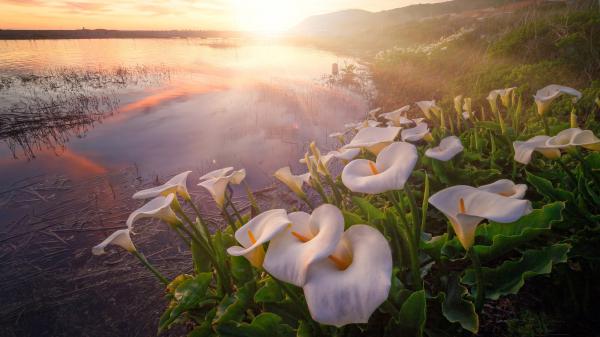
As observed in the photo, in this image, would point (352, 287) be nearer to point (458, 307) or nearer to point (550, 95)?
point (458, 307)

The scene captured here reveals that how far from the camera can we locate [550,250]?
61.1 inches

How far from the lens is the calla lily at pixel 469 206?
3.66ft

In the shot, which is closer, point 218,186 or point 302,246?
point 302,246

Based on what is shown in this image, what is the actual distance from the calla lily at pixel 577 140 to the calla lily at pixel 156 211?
187cm

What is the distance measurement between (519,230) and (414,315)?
Answer: 32.7 inches

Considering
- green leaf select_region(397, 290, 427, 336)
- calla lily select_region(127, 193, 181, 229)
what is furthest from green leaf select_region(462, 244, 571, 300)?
calla lily select_region(127, 193, 181, 229)

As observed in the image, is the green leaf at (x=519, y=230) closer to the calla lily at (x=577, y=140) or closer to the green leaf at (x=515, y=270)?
the green leaf at (x=515, y=270)

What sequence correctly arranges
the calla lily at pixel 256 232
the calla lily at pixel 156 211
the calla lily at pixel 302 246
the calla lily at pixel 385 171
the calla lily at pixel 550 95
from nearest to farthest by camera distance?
the calla lily at pixel 302 246, the calla lily at pixel 385 171, the calla lily at pixel 256 232, the calla lily at pixel 156 211, the calla lily at pixel 550 95

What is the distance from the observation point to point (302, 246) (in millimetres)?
1096

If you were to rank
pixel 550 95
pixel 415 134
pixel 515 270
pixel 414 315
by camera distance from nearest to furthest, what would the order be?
pixel 414 315, pixel 515 270, pixel 415 134, pixel 550 95

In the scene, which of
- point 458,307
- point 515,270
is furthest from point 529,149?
point 458,307

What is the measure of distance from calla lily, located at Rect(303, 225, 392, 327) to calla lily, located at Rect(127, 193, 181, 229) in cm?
84

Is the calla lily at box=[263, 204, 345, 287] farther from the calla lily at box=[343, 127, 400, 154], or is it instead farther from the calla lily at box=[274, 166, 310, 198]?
the calla lily at box=[274, 166, 310, 198]

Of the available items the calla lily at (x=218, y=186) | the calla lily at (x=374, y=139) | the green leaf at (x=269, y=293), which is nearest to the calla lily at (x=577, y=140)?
the calla lily at (x=374, y=139)
